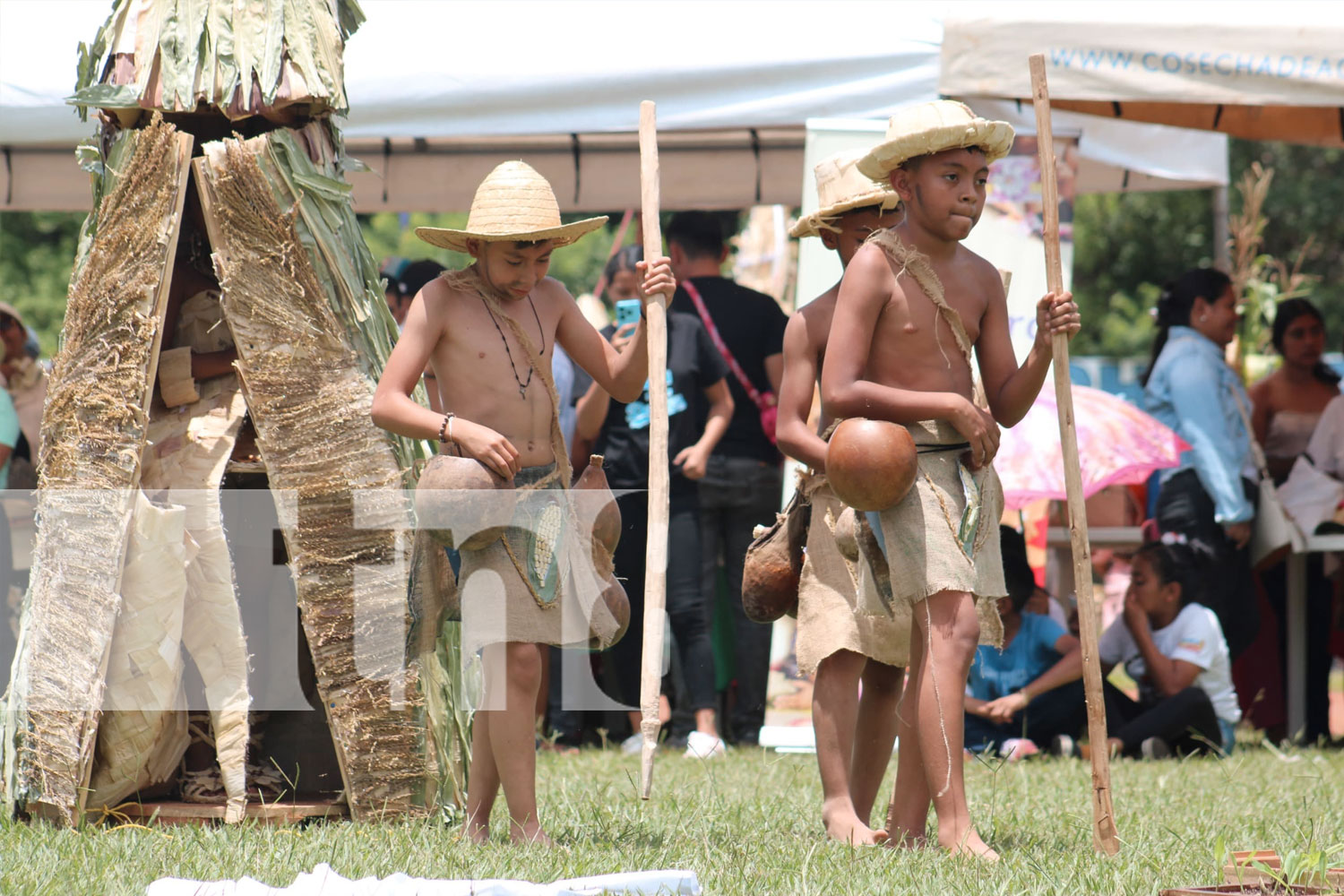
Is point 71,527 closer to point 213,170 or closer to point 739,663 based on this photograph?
point 213,170

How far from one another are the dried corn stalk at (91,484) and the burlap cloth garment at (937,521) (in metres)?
1.99

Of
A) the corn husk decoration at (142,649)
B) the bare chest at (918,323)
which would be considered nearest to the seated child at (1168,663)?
the bare chest at (918,323)

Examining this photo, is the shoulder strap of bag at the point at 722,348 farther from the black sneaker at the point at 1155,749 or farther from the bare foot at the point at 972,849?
the bare foot at the point at 972,849

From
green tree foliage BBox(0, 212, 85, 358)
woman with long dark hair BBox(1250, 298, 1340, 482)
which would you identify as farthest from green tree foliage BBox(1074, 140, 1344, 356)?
green tree foliage BBox(0, 212, 85, 358)

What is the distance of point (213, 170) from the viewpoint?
446 centimetres

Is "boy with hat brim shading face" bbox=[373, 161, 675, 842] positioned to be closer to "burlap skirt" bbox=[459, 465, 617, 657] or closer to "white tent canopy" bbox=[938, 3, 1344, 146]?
"burlap skirt" bbox=[459, 465, 617, 657]

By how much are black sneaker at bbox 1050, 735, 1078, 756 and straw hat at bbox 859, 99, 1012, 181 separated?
3487 millimetres

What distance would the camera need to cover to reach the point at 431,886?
3215 millimetres

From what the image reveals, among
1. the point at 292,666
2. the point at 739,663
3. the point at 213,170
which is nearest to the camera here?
the point at 213,170

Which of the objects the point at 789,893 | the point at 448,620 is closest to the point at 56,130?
the point at 448,620

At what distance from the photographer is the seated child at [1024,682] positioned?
6.98 metres

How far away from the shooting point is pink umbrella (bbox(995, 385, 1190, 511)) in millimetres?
6750

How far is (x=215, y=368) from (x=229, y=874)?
5.67 ft

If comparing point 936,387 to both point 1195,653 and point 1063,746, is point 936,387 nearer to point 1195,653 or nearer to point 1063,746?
point 1063,746
